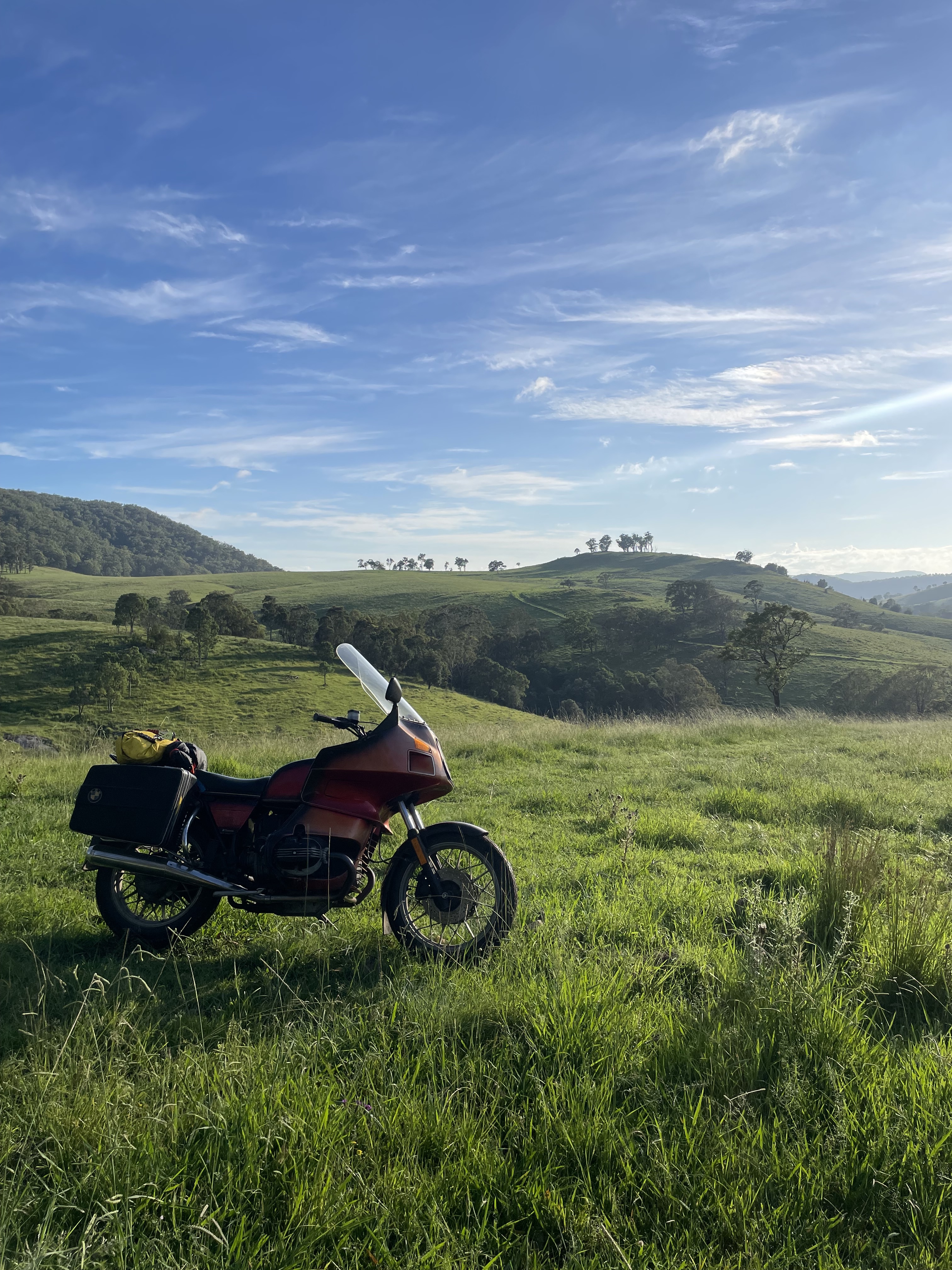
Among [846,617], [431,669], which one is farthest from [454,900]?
[846,617]

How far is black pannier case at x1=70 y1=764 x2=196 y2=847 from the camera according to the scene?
4789mm

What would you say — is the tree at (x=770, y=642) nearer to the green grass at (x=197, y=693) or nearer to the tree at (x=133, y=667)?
the green grass at (x=197, y=693)

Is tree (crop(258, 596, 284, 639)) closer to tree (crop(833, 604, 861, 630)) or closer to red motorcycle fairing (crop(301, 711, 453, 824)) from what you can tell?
tree (crop(833, 604, 861, 630))

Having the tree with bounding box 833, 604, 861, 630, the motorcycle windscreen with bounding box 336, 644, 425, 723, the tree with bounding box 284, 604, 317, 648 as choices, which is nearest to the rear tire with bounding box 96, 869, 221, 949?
the motorcycle windscreen with bounding box 336, 644, 425, 723

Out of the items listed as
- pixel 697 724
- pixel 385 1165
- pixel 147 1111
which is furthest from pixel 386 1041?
pixel 697 724

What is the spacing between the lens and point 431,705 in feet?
210

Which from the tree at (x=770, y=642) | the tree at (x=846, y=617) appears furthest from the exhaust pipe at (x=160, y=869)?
the tree at (x=846, y=617)

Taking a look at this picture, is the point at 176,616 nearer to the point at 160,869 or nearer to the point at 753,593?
the point at 160,869

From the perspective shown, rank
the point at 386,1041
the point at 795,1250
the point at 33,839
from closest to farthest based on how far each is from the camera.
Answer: the point at 795,1250, the point at 386,1041, the point at 33,839

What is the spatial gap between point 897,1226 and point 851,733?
16.3m

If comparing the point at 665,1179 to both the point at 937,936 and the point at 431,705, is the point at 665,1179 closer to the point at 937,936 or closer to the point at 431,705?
the point at 937,936

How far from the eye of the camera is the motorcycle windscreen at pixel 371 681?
5.10m

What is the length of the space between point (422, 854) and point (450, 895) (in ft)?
1.08

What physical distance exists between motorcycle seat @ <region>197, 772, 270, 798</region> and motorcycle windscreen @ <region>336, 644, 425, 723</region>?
3.15ft
